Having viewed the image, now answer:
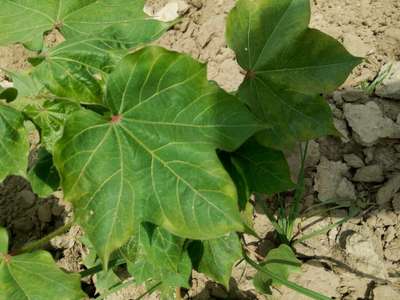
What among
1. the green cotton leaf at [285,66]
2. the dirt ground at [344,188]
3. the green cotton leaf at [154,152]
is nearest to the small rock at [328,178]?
the dirt ground at [344,188]

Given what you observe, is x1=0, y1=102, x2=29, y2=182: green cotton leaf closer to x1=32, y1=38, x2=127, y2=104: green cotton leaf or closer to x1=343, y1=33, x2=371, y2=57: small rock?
x1=32, y1=38, x2=127, y2=104: green cotton leaf

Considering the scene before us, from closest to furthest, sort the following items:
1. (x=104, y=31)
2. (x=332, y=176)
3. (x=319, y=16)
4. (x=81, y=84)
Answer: (x=81, y=84) < (x=104, y=31) < (x=332, y=176) < (x=319, y=16)

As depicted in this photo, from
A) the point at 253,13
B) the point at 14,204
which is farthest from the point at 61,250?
the point at 253,13

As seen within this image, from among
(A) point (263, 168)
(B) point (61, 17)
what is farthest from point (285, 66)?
(B) point (61, 17)

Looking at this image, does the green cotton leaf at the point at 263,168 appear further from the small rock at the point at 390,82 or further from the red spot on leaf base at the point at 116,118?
the small rock at the point at 390,82

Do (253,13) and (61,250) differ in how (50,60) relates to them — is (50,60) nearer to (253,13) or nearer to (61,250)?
(253,13)

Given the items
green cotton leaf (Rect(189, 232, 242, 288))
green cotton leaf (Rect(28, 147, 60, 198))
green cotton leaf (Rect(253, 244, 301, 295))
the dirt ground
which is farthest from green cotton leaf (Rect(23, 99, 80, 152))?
the dirt ground

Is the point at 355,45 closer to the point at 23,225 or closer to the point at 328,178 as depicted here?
the point at 328,178

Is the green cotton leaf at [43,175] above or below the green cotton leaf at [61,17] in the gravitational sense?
below
